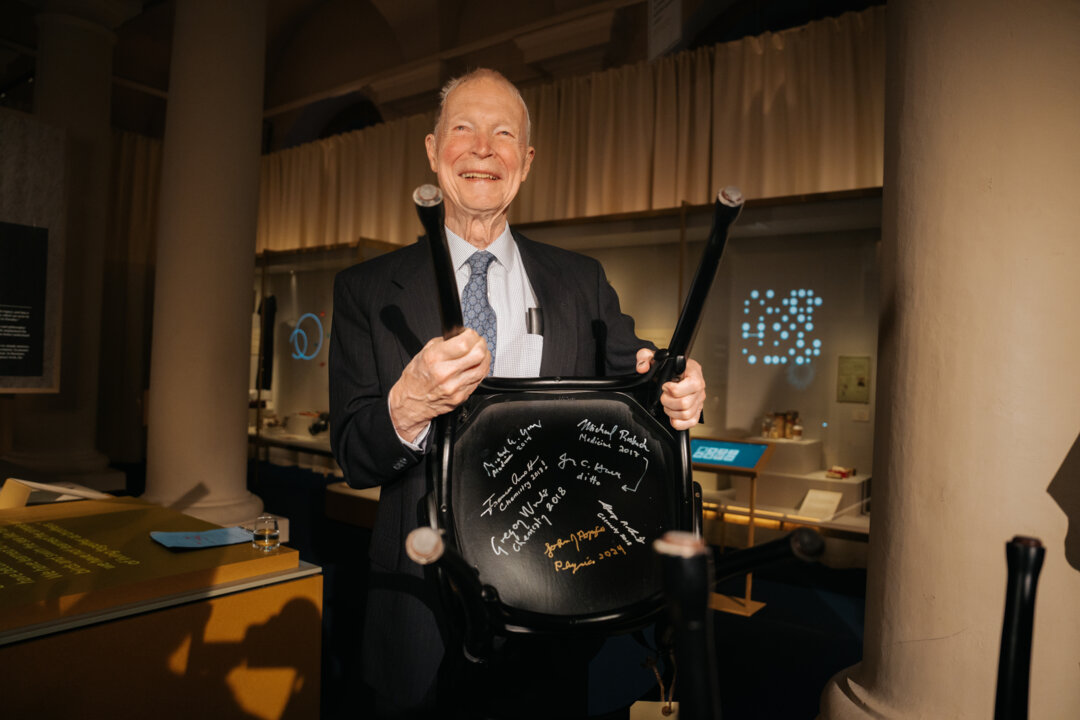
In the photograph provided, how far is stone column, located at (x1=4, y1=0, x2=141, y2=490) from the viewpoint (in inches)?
230

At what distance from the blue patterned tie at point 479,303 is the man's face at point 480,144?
3.9 inches

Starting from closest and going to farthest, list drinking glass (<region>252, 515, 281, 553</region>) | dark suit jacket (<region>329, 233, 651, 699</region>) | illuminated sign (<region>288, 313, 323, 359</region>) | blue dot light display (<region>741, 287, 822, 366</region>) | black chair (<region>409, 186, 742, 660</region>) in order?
black chair (<region>409, 186, 742, 660</region>), dark suit jacket (<region>329, 233, 651, 699</region>), drinking glass (<region>252, 515, 281, 553</region>), blue dot light display (<region>741, 287, 822, 366</region>), illuminated sign (<region>288, 313, 323, 359</region>)

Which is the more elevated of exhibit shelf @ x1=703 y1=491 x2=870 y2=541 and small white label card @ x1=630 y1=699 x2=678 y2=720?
small white label card @ x1=630 y1=699 x2=678 y2=720

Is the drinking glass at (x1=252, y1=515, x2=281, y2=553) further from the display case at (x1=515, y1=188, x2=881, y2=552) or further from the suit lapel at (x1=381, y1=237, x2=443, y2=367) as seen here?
the display case at (x1=515, y1=188, x2=881, y2=552)

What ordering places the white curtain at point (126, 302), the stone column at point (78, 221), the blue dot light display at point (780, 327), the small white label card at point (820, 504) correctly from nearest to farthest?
the small white label card at point (820, 504)
the blue dot light display at point (780, 327)
the stone column at point (78, 221)
the white curtain at point (126, 302)

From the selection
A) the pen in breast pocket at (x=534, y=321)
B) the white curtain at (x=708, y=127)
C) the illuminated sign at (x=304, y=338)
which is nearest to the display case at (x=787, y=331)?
the white curtain at (x=708, y=127)

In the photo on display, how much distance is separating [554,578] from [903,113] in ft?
4.21

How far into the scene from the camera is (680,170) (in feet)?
18.0

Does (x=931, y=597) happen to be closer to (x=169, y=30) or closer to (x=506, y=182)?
(x=506, y=182)

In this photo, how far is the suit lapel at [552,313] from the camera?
135cm

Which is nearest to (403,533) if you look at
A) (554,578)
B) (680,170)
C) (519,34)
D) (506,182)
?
(554,578)

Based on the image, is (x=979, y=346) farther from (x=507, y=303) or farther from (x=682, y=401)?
(x=507, y=303)
